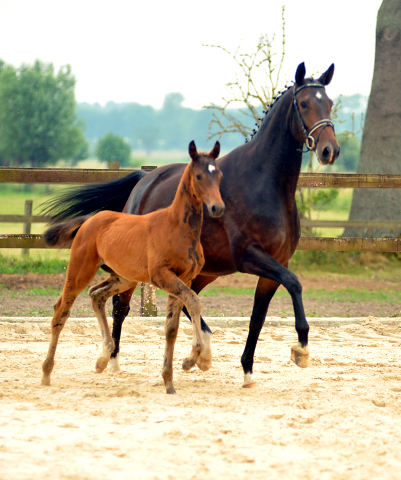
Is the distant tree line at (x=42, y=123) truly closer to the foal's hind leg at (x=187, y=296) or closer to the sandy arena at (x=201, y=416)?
the sandy arena at (x=201, y=416)

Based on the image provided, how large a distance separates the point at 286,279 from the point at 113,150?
7173cm

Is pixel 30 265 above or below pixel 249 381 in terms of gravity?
below

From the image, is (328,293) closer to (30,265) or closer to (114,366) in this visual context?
(30,265)

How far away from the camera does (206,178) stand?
11.3 feet

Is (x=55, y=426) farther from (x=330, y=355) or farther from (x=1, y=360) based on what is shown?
(x=330, y=355)

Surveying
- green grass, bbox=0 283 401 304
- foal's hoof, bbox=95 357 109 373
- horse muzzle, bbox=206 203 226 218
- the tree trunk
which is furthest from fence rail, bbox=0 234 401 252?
the tree trunk

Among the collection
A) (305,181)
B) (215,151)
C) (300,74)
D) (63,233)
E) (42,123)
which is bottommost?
(63,233)

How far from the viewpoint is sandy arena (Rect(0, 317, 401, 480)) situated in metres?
2.51

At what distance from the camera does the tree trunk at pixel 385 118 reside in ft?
39.5

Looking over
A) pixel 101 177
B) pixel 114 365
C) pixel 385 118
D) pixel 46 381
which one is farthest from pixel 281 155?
pixel 385 118

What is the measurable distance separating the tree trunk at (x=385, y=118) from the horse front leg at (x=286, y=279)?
8.40 meters

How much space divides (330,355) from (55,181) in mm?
3422

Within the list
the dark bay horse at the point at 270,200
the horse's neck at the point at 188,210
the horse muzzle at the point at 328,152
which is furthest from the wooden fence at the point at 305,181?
the horse's neck at the point at 188,210

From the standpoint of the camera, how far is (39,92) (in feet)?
196
